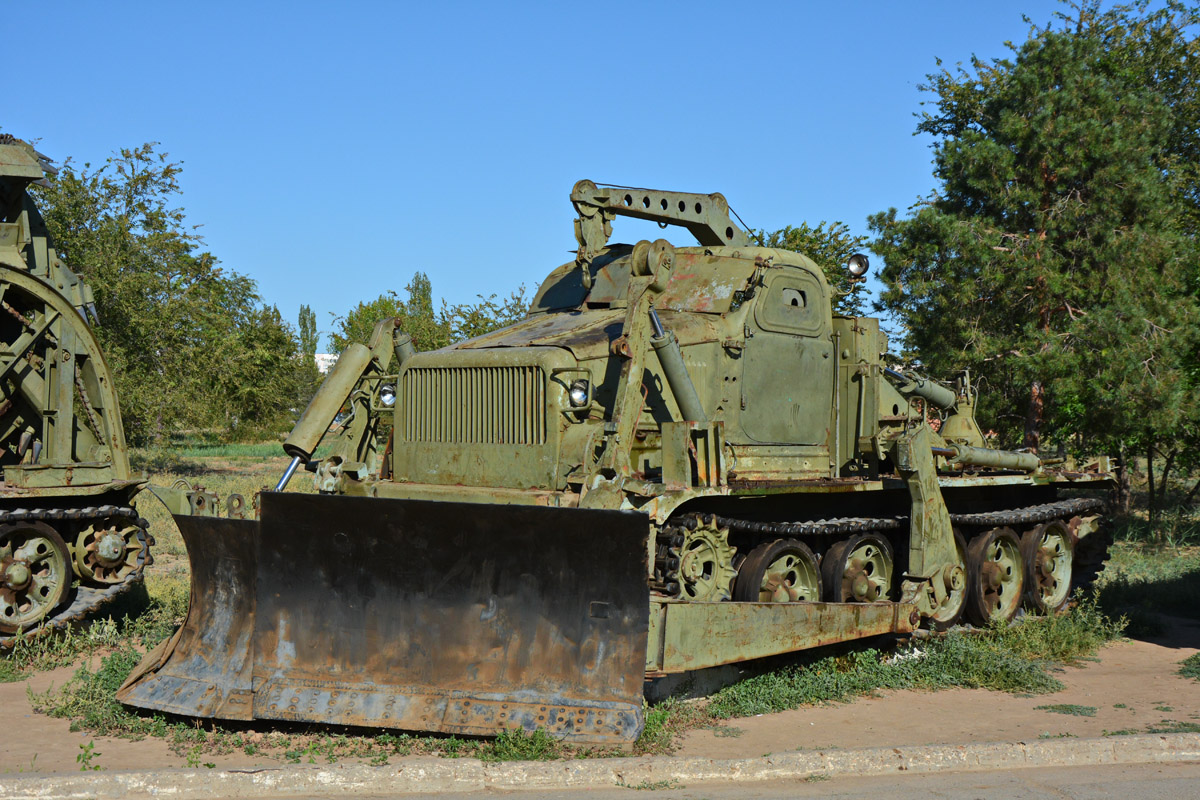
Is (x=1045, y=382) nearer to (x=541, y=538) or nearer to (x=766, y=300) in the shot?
(x=766, y=300)

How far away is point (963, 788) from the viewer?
6.01m

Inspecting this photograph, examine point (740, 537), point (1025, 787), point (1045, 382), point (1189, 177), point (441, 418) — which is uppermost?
point (1189, 177)

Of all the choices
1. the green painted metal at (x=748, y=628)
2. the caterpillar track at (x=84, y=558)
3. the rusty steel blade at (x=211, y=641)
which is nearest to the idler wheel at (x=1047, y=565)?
the green painted metal at (x=748, y=628)

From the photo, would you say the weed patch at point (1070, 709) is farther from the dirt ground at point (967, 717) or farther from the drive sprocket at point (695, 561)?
the drive sprocket at point (695, 561)

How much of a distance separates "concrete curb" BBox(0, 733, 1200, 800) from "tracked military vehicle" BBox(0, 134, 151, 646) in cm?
402

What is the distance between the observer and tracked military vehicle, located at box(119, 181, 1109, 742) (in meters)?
6.63

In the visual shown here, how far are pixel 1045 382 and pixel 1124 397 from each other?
1.22m

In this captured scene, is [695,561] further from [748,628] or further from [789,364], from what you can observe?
[789,364]

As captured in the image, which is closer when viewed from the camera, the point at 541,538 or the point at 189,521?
the point at 541,538

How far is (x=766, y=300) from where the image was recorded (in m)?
8.94

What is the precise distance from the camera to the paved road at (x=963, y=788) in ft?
18.9

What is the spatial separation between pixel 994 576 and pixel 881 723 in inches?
149

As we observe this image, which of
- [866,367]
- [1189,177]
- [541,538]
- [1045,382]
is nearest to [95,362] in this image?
[541,538]

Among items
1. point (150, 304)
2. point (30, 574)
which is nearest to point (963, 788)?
point (30, 574)
